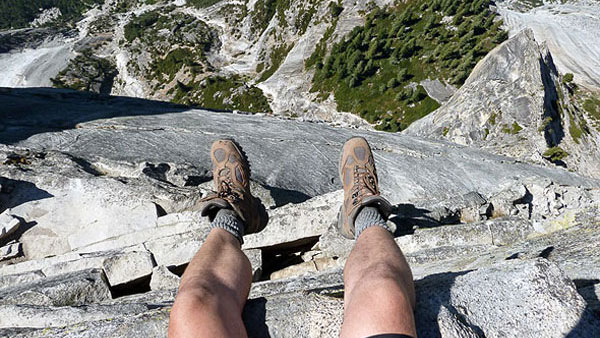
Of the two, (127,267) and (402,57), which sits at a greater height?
(127,267)

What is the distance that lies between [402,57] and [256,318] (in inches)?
2385

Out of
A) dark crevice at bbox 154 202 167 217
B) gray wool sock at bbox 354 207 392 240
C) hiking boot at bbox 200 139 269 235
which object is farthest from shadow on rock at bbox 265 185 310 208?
gray wool sock at bbox 354 207 392 240

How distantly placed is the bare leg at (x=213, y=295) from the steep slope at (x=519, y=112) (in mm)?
23319

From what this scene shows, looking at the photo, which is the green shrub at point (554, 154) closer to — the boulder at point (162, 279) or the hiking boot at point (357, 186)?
the hiking boot at point (357, 186)

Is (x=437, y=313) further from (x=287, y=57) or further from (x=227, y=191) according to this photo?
(x=287, y=57)

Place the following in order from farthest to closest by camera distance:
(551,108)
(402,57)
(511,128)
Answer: (402,57)
(551,108)
(511,128)

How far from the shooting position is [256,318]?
3.31m

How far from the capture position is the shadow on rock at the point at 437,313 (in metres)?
2.85

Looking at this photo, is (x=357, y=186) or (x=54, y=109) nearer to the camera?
(x=357, y=186)

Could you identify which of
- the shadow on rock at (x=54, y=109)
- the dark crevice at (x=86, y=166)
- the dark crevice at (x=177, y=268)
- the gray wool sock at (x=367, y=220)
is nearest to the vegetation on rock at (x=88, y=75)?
the shadow on rock at (x=54, y=109)

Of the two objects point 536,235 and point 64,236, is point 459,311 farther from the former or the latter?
point 64,236

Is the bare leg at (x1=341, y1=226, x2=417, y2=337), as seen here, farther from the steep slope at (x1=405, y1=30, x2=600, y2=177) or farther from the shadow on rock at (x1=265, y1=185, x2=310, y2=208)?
the steep slope at (x1=405, y1=30, x2=600, y2=177)

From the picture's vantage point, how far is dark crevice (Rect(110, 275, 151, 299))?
586cm

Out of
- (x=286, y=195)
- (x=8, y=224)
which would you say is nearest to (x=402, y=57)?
(x=286, y=195)
